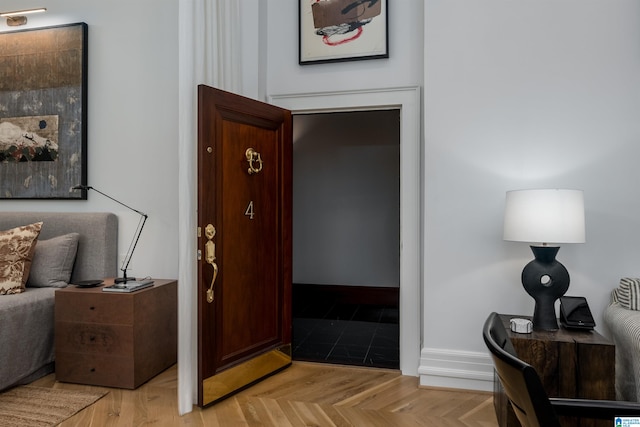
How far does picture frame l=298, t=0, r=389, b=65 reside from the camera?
128 inches

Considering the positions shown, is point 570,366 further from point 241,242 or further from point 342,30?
point 342,30

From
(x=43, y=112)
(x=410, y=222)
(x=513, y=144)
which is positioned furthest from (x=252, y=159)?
(x=43, y=112)

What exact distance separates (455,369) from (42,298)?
283 cm

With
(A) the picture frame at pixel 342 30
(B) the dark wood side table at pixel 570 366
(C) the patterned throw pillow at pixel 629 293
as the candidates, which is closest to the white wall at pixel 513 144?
(C) the patterned throw pillow at pixel 629 293

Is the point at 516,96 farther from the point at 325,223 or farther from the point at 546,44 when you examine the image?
the point at 325,223

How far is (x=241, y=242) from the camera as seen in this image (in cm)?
295

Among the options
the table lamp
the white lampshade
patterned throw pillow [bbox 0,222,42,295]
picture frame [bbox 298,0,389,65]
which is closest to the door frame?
picture frame [bbox 298,0,389,65]

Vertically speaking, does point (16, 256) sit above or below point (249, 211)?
below

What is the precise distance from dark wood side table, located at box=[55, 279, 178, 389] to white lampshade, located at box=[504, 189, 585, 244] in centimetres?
240

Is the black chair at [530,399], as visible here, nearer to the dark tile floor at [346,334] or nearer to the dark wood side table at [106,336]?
the dark tile floor at [346,334]

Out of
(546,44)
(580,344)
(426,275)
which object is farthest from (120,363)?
(546,44)

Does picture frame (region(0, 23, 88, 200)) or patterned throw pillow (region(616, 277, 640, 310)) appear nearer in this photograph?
patterned throw pillow (region(616, 277, 640, 310))

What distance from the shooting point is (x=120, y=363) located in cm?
289

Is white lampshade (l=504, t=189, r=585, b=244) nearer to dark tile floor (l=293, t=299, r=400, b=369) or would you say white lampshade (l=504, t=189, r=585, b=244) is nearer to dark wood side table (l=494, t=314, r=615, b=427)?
dark wood side table (l=494, t=314, r=615, b=427)
